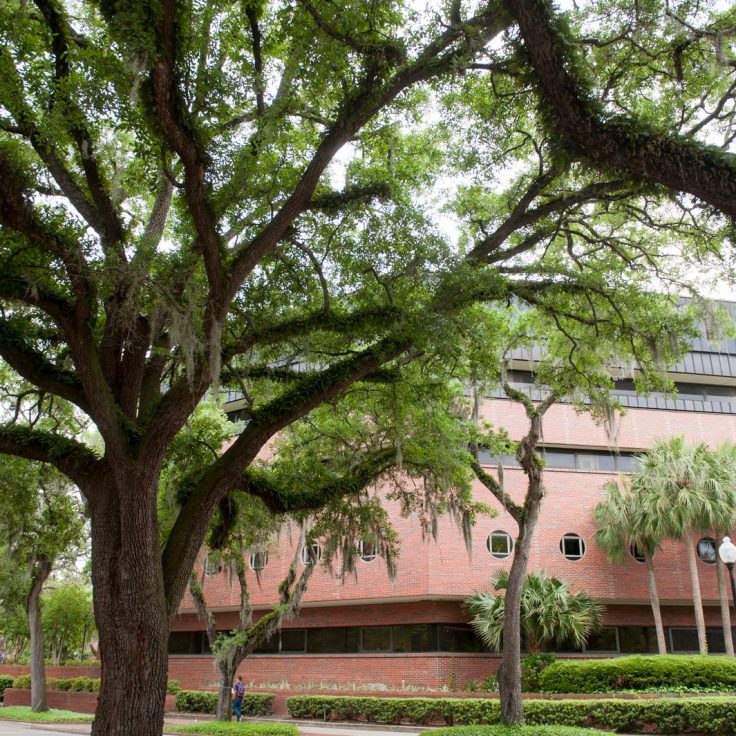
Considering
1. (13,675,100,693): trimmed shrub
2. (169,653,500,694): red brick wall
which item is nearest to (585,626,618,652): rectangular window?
(169,653,500,694): red brick wall

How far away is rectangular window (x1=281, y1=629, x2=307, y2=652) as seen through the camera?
27.5 meters

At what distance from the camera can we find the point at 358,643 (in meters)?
25.8

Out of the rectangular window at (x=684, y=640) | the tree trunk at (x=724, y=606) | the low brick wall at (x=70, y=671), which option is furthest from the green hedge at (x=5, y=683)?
the tree trunk at (x=724, y=606)

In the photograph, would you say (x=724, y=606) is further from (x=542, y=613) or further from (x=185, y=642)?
(x=185, y=642)

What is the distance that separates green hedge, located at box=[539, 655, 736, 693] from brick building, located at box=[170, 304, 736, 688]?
3616 millimetres

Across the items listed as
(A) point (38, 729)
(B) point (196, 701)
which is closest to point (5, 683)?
(B) point (196, 701)

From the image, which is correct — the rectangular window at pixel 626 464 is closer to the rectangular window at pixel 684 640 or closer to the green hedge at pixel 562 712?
the rectangular window at pixel 684 640

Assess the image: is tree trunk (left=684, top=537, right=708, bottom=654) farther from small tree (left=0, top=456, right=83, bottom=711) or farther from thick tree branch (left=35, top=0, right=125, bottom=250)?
thick tree branch (left=35, top=0, right=125, bottom=250)

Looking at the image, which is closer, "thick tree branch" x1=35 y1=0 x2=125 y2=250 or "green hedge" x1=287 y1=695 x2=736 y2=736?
"thick tree branch" x1=35 y1=0 x2=125 y2=250

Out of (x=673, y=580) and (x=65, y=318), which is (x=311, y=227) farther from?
(x=673, y=580)

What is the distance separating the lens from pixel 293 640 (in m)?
27.8

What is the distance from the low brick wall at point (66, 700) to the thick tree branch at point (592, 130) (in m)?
26.3

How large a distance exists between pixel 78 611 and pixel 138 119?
34.3 m

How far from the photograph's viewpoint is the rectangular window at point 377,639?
25078 mm
